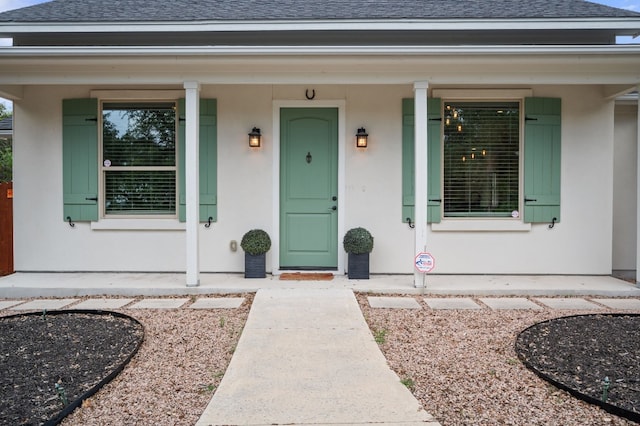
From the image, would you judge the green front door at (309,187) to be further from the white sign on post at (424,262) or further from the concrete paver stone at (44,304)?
the concrete paver stone at (44,304)

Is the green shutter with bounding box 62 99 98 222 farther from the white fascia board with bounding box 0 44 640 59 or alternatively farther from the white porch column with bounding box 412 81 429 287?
the white porch column with bounding box 412 81 429 287

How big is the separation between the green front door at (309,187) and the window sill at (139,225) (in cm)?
145

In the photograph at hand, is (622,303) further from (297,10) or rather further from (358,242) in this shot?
(297,10)

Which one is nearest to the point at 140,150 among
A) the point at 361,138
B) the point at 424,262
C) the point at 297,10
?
the point at 297,10

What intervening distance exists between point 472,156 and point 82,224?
526 centimetres

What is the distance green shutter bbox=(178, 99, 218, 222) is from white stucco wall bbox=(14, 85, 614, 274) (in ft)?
0.29

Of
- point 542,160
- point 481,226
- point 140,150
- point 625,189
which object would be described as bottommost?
point 481,226

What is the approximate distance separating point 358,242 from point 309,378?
2.66 metres

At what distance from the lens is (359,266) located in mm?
5289

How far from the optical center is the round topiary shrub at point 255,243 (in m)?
5.25

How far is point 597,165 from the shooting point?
5.56 metres

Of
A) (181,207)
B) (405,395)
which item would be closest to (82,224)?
(181,207)

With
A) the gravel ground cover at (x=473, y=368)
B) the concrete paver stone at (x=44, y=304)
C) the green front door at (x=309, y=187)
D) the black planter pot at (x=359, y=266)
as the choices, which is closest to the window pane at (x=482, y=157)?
the black planter pot at (x=359, y=266)

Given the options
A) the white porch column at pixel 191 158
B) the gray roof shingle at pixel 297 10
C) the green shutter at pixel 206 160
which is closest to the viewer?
the white porch column at pixel 191 158
